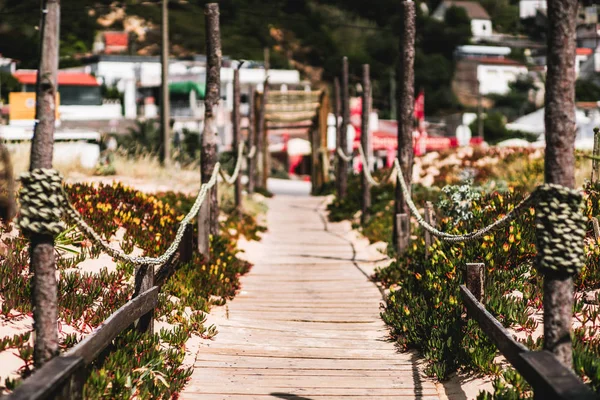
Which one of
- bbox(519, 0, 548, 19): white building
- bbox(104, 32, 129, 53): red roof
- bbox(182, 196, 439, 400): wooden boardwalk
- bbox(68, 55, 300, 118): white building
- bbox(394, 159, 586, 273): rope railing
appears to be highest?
bbox(519, 0, 548, 19): white building

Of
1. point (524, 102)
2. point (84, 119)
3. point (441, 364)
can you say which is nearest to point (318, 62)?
point (524, 102)

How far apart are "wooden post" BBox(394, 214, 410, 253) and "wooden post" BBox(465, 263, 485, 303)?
5312 millimetres

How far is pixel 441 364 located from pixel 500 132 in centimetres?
6447

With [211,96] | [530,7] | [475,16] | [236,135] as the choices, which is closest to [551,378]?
[211,96]

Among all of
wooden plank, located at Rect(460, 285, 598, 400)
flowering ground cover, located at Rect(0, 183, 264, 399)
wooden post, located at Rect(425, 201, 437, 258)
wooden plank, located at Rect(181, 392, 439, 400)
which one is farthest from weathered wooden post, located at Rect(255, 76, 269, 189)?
wooden plank, located at Rect(460, 285, 598, 400)

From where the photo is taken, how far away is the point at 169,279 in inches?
368

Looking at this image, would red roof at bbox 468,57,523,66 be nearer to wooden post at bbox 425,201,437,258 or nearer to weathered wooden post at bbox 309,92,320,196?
weathered wooden post at bbox 309,92,320,196

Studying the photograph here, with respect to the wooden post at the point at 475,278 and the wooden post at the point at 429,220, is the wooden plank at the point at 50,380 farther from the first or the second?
the wooden post at the point at 429,220

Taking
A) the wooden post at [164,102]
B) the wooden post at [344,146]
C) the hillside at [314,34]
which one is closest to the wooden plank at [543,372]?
the wooden post at [344,146]

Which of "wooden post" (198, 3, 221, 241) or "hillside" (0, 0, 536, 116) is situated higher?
"hillside" (0, 0, 536, 116)

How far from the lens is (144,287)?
732 cm

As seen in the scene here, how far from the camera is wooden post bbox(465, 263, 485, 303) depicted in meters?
7.14

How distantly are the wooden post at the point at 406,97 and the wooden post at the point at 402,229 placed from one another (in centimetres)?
30

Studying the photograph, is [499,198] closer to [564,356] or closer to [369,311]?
[369,311]
